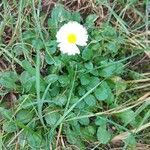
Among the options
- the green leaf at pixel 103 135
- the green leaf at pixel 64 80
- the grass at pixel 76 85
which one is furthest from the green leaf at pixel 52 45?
the green leaf at pixel 103 135

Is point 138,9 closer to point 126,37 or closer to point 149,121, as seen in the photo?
point 126,37

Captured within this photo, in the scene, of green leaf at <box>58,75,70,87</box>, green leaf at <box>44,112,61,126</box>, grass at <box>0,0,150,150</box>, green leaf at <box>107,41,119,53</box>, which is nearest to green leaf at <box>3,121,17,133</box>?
grass at <box>0,0,150,150</box>

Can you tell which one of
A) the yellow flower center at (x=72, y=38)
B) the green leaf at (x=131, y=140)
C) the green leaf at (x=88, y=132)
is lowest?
the green leaf at (x=131, y=140)

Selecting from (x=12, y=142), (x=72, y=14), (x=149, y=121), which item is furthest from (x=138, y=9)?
(x=12, y=142)

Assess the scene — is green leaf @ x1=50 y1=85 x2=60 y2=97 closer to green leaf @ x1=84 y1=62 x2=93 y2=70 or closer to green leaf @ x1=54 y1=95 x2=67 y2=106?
green leaf @ x1=54 y1=95 x2=67 y2=106

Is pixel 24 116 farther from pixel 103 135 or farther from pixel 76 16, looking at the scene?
pixel 76 16

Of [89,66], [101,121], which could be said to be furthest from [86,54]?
[101,121]

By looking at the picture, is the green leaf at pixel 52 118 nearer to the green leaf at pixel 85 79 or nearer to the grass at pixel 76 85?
the grass at pixel 76 85
